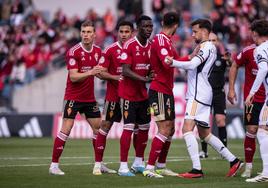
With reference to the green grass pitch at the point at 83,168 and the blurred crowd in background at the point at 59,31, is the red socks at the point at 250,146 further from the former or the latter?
the blurred crowd in background at the point at 59,31

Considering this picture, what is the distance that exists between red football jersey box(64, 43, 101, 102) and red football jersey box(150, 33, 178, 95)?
4.06ft

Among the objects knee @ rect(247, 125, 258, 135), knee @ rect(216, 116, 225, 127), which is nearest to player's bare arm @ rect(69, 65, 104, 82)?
knee @ rect(247, 125, 258, 135)

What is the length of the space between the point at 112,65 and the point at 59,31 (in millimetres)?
18739

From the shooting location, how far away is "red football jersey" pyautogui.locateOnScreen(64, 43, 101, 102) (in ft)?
46.4

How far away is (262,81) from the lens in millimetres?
12789

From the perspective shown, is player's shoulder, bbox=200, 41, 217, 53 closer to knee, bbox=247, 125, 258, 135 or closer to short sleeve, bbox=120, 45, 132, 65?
short sleeve, bbox=120, 45, 132, 65

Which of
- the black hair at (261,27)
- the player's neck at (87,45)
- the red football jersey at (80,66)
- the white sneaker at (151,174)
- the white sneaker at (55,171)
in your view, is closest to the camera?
the black hair at (261,27)

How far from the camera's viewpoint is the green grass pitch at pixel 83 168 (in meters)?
12.5

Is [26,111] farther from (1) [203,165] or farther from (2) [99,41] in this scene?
(1) [203,165]

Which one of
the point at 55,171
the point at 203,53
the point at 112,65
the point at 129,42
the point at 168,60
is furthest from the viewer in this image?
the point at 112,65

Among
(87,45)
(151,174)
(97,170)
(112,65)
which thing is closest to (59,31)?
(112,65)

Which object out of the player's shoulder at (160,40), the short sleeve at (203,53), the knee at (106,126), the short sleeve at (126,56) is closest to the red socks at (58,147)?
the knee at (106,126)

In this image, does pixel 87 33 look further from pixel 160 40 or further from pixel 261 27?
pixel 261 27

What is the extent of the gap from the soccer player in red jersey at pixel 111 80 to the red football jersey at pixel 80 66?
0.27 metres
